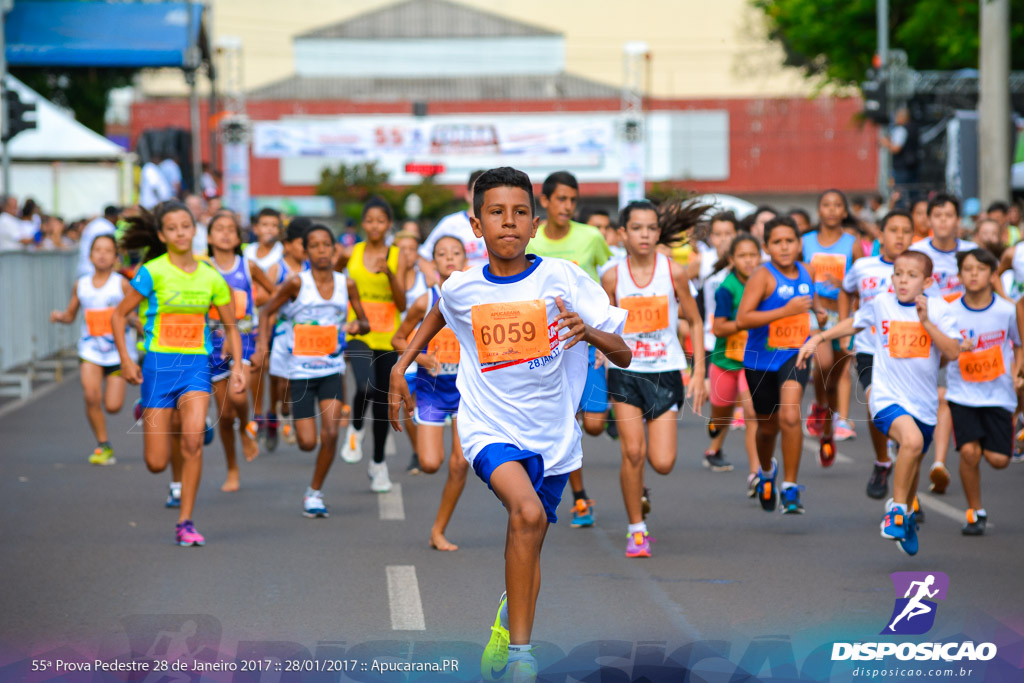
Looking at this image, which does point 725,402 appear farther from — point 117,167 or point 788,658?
point 117,167

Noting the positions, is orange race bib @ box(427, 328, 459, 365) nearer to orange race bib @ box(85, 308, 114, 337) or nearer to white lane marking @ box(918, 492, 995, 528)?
white lane marking @ box(918, 492, 995, 528)

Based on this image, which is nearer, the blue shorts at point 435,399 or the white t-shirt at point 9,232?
the blue shorts at point 435,399

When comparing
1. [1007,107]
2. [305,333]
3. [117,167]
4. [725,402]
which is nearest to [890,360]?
[725,402]

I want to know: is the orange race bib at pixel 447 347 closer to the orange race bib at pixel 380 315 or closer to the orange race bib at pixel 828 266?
the orange race bib at pixel 380 315

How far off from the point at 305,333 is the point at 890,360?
12.1 feet

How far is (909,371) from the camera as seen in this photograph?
309 inches

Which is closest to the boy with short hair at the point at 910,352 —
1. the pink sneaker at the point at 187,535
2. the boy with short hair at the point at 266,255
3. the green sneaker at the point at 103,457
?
the pink sneaker at the point at 187,535

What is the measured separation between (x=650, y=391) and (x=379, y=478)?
2.66 meters

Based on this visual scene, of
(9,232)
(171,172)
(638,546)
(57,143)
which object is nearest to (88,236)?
(9,232)

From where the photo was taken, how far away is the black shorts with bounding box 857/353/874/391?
945 centimetres

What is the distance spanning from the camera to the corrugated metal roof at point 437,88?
75.8 m

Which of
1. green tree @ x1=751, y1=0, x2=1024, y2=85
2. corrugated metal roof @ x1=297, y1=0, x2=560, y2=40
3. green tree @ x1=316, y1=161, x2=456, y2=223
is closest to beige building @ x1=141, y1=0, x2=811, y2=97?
corrugated metal roof @ x1=297, y1=0, x2=560, y2=40

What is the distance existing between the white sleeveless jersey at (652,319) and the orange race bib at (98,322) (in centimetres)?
500

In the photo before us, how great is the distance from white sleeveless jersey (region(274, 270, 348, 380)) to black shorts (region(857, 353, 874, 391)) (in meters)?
3.36
